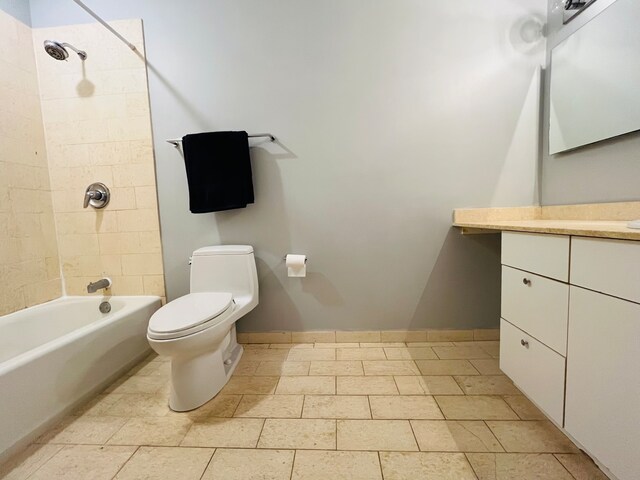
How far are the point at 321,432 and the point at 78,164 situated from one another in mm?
2224

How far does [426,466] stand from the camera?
35.2 inches

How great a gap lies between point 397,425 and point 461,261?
1090mm

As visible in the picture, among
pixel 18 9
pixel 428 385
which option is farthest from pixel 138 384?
pixel 18 9

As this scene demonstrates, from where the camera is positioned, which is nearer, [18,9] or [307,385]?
[307,385]

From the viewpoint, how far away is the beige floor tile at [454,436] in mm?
961

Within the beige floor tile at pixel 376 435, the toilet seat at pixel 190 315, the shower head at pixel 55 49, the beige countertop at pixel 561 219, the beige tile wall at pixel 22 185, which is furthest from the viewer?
the beige tile wall at pixel 22 185

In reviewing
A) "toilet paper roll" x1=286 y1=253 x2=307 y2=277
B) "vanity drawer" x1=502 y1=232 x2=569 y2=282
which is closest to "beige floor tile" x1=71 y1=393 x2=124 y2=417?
"toilet paper roll" x1=286 y1=253 x2=307 y2=277

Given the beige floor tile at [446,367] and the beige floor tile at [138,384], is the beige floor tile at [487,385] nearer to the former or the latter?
the beige floor tile at [446,367]

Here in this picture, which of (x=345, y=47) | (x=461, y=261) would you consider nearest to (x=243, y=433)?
(x=461, y=261)

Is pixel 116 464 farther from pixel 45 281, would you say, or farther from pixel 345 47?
pixel 345 47

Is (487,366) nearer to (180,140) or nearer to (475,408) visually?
(475,408)

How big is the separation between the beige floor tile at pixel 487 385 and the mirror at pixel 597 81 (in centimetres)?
131

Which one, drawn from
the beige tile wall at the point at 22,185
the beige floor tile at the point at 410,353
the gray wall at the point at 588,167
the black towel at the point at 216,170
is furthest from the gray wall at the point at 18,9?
the gray wall at the point at 588,167

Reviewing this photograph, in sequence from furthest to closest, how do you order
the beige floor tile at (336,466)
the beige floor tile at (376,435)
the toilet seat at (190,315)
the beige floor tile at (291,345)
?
the beige floor tile at (291,345)
the toilet seat at (190,315)
the beige floor tile at (376,435)
the beige floor tile at (336,466)
